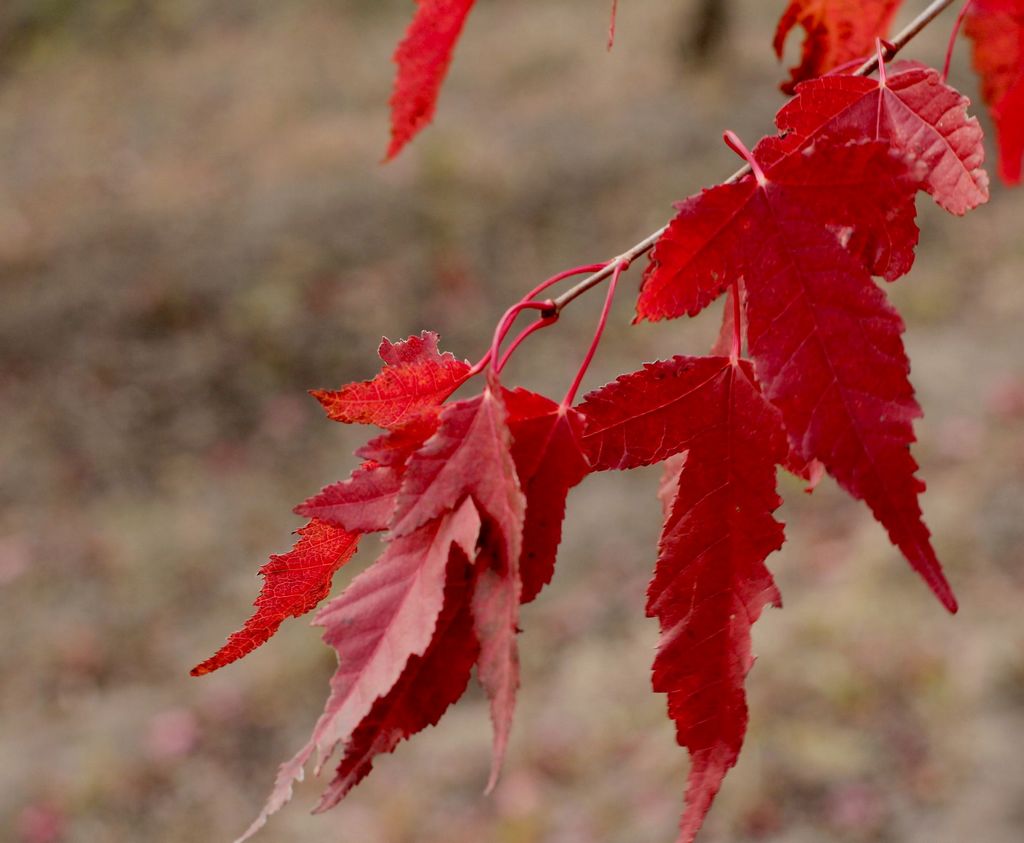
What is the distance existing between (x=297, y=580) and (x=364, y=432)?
3417 millimetres

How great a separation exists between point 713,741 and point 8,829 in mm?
2642

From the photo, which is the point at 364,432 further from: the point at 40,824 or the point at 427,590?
the point at 427,590

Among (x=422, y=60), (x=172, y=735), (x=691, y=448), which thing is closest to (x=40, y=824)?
(x=172, y=735)

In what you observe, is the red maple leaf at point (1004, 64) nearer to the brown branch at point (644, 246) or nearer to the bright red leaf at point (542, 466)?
the brown branch at point (644, 246)

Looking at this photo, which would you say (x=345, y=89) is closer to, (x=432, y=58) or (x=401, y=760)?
(x=401, y=760)

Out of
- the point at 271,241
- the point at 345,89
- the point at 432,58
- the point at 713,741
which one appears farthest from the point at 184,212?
the point at 713,741

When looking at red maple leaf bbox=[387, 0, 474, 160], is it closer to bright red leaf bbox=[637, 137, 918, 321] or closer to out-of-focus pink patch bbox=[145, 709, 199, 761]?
bright red leaf bbox=[637, 137, 918, 321]

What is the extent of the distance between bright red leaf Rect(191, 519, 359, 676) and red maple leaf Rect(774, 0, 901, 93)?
47 centimetres

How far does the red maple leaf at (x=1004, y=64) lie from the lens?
0.77m

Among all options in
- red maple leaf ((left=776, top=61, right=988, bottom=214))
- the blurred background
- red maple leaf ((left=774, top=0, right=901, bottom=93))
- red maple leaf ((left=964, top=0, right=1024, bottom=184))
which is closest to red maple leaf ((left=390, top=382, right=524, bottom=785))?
red maple leaf ((left=776, top=61, right=988, bottom=214))

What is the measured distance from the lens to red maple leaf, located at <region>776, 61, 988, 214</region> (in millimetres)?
484

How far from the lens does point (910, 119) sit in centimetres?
51

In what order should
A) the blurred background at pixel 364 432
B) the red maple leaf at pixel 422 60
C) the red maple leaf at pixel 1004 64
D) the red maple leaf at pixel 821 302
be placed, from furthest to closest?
the blurred background at pixel 364 432, the red maple leaf at pixel 1004 64, the red maple leaf at pixel 422 60, the red maple leaf at pixel 821 302

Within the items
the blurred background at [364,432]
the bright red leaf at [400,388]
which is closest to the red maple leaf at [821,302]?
the bright red leaf at [400,388]
